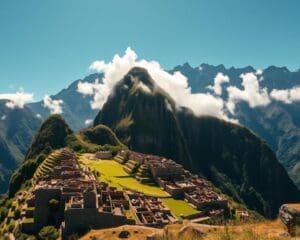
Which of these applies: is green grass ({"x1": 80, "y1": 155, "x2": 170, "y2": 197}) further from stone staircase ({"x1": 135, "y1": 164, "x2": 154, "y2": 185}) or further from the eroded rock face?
the eroded rock face

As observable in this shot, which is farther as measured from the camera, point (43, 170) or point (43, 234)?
point (43, 170)

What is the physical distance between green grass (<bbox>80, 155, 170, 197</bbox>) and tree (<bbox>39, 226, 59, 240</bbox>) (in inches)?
1297

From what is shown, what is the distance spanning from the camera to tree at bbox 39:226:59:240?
66812 mm

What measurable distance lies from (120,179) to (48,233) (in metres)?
48.2

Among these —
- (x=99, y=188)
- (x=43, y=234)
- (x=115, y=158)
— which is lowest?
(x=43, y=234)

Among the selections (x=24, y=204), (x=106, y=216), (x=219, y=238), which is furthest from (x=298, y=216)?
(x=24, y=204)

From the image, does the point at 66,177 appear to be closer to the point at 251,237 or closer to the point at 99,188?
the point at 99,188

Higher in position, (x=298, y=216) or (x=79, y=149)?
(x=79, y=149)

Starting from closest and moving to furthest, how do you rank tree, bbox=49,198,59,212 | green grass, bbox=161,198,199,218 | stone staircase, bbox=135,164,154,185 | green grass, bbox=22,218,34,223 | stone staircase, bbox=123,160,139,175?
green grass, bbox=22,218,34,223, tree, bbox=49,198,59,212, green grass, bbox=161,198,199,218, stone staircase, bbox=135,164,154,185, stone staircase, bbox=123,160,139,175

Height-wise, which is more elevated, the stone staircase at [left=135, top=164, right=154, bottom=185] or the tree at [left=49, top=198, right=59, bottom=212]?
the stone staircase at [left=135, top=164, right=154, bottom=185]

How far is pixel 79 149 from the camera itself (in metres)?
190

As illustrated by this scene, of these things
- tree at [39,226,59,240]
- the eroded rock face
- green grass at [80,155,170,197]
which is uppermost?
green grass at [80,155,170,197]

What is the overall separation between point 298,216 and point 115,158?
130 m

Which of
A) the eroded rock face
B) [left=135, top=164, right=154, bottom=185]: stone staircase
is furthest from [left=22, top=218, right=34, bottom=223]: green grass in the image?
the eroded rock face
